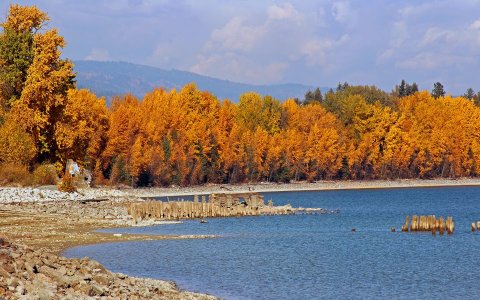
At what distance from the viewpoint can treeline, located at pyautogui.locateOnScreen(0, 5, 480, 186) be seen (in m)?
71.6

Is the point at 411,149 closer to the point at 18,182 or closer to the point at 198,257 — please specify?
the point at 18,182

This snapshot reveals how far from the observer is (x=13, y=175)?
2655 inches

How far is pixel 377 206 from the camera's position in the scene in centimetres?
9219

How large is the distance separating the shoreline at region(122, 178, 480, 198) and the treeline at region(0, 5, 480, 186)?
7.02 feet

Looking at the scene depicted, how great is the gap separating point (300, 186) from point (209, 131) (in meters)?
20.0

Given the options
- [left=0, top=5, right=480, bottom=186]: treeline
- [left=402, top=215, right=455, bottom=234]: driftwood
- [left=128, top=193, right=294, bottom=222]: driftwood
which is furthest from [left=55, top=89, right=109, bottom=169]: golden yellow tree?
[left=402, top=215, right=455, bottom=234]: driftwood

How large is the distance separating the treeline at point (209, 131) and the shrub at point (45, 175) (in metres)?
1.02

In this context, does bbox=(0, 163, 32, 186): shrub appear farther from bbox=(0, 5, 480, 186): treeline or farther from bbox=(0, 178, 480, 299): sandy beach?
bbox=(0, 178, 480, 299): sandy beach

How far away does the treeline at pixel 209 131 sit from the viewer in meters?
71.6

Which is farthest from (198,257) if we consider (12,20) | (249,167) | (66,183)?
(249,167)

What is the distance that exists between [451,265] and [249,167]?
3559 inches

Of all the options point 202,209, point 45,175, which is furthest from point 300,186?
point 202,209

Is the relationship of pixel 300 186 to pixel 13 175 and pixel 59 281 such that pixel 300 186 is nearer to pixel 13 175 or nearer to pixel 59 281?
pixel 13 175

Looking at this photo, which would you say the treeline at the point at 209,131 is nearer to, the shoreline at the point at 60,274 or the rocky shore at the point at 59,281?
the shoreline at the point at 60,274
